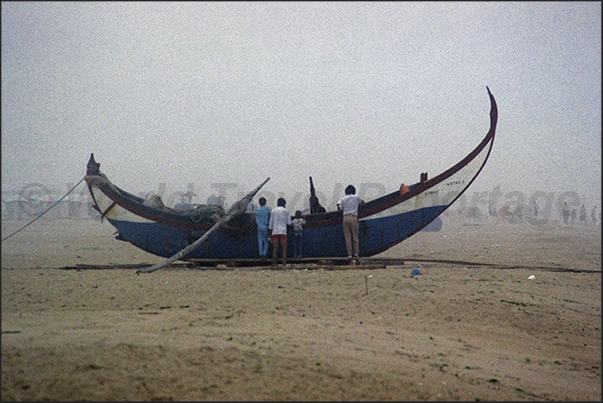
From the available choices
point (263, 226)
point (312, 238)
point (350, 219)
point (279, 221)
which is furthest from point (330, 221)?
point (263, 226)

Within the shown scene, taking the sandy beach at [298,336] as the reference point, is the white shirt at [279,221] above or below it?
above

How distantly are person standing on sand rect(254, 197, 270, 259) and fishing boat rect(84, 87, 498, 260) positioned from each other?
22.6 inches

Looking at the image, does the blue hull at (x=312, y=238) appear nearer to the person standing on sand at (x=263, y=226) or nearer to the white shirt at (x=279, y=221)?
the person standing on sand at (x=263, y=226)

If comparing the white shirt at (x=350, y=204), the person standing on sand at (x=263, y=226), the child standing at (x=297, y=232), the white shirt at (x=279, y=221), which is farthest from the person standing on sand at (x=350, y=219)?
the person standing on sand at (x=263, y=226)

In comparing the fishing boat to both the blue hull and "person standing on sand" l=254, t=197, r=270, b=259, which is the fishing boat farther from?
"person standing on sand" l=254, t=197, r=270, b=259

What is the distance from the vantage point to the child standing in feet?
34.6

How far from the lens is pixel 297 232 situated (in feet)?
34.8

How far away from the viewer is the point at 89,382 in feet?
9.90

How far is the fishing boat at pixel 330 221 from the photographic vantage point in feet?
35.2

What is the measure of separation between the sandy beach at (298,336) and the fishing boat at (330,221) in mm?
2032

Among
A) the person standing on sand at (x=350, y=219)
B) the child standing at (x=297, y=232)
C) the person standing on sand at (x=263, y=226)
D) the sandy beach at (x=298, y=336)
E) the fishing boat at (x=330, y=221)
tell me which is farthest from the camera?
the fishing boat at (x=330, y=221)

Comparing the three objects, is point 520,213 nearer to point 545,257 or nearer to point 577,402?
point 545,257

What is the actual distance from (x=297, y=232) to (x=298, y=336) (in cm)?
608

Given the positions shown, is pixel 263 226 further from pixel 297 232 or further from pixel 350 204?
pixel 350 204
